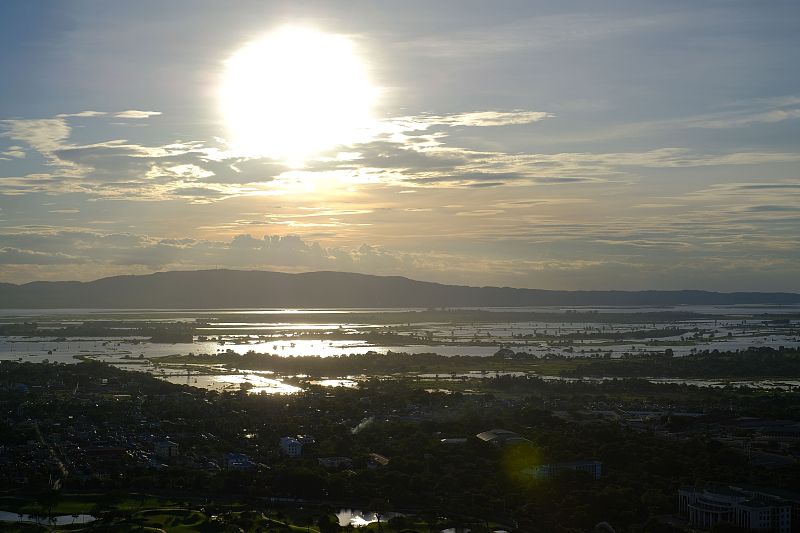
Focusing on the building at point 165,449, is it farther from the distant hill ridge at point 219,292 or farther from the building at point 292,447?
the distant hill ridge at point 219,292

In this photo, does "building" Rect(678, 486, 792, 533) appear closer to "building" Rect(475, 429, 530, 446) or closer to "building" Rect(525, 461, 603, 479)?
"building" Rect(525, 461, 603, 479)

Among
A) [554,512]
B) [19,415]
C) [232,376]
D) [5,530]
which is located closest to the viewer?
[5,530]

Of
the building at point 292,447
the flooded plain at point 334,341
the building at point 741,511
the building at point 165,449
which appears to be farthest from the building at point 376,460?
the flooded plain at point 334,341

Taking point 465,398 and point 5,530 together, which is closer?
point 5,530

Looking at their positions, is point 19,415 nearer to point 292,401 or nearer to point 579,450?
point 292,401

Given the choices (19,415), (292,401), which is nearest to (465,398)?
(292,401)

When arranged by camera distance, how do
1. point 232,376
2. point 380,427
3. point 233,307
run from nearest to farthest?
point 380,427
point 232,376
point 233,307

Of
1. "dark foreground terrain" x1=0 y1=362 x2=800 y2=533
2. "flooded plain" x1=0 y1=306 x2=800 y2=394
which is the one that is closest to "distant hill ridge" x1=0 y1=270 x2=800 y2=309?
"flooded plain" x1=0 y1=306 x2=800 y2=394

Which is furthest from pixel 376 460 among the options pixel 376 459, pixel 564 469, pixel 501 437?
pixel 564 469
